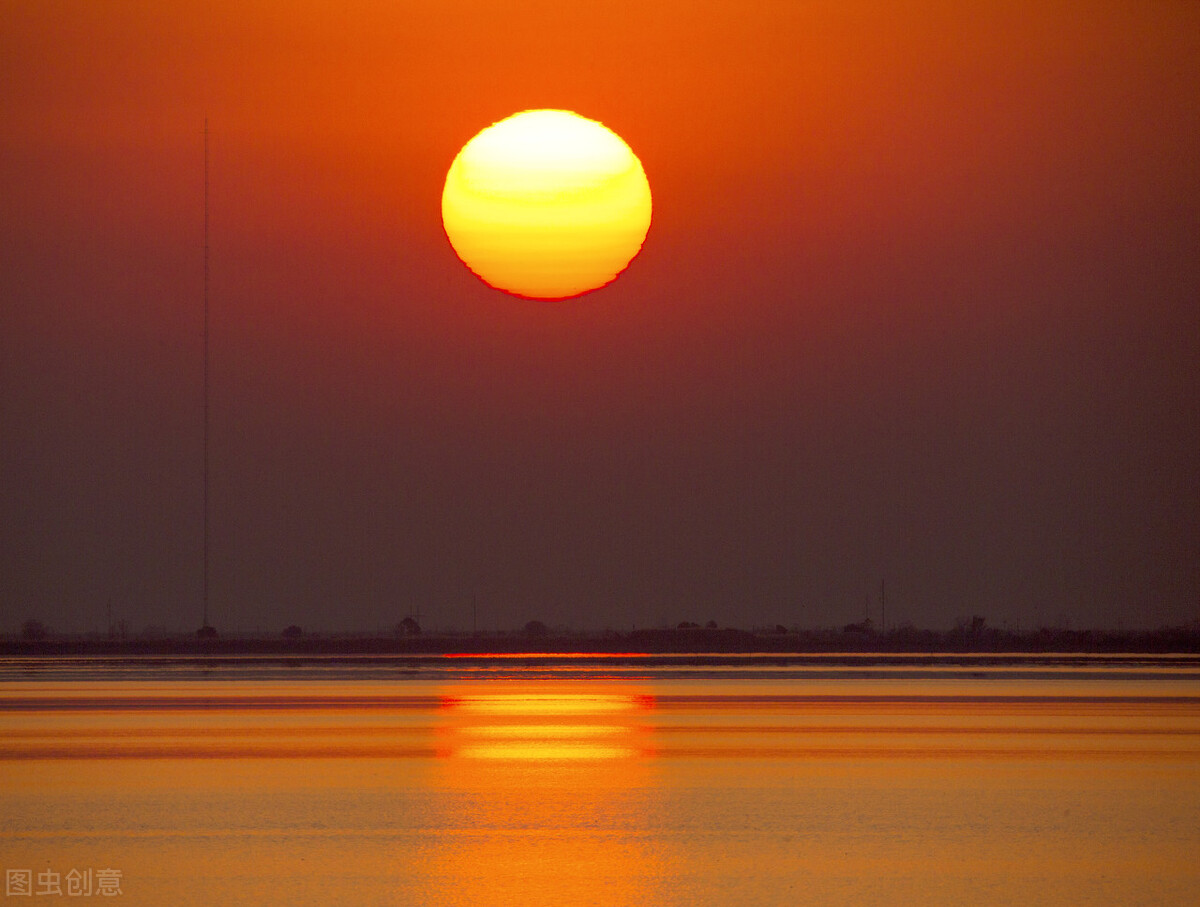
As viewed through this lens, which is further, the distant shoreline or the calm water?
the distant shoreline

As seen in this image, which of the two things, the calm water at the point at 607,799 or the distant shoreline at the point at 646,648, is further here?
the distant shoreline at the point at 646,648

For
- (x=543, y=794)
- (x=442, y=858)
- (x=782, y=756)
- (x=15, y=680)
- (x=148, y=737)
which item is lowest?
(x=442, y=858)

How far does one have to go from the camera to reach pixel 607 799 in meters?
13.3

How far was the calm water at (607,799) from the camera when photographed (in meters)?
10.1

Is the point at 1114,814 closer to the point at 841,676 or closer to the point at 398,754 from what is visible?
the point at 398,754

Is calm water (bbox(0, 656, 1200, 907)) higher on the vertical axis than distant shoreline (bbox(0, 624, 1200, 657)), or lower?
lower

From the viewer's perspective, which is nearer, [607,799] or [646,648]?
[607,799]

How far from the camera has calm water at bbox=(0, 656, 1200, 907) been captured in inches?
397

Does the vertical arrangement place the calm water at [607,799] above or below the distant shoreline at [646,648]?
below

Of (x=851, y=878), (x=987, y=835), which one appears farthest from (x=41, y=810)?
(x=987, y=835)

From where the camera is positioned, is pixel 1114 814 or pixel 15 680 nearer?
pixel 1114 814

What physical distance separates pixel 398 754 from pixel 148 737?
4.25m

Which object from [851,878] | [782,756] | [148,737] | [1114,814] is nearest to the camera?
[851,878]

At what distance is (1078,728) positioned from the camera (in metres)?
20.0
